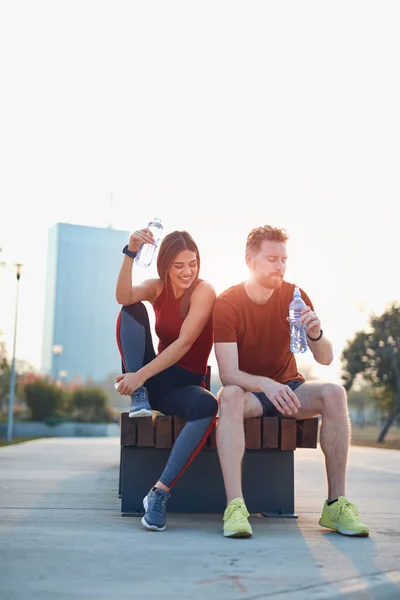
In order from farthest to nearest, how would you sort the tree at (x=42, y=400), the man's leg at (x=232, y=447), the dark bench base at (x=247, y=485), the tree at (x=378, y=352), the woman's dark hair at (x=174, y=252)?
1. the tree at (x=42, y=400)
2. the tree at (x=378, y=352)
3. the dark bench base at (x=247, y=485)
4. the woman's dark hair at (x=174, y=252)
5. the man's leg at (x=232, y=447)

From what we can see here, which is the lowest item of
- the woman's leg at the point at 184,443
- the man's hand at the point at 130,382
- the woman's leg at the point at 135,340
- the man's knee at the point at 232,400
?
the woman's leg at the point at 184,443

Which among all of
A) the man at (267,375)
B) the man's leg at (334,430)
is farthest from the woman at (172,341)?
the man's leg at (334,430)

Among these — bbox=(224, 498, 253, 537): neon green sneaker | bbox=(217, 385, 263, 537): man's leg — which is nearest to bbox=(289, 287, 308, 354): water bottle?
bbox=(217, 385, 263, 537): man's leg

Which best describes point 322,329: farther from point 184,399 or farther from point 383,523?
point 383,523

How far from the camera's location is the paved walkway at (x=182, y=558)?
2.32m

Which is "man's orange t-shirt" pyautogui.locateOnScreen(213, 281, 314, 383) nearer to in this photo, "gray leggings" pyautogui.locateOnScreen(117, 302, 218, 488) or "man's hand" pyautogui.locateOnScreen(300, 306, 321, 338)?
"man's hand" pyautogui.locateOnScreen(300, 306, 321, 338)

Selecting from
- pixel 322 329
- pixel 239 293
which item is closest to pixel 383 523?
pixel 322 329

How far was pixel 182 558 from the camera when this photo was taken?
2.79 meters

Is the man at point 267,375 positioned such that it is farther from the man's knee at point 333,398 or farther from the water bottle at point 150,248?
the water bottle at point 150,248

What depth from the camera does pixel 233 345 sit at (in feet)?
12.4

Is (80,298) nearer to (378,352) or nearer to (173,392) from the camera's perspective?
(378,352)

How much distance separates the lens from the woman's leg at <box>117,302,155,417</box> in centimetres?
383

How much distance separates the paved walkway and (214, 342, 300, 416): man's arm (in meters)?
0.61

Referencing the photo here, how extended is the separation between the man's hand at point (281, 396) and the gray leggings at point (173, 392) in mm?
268
